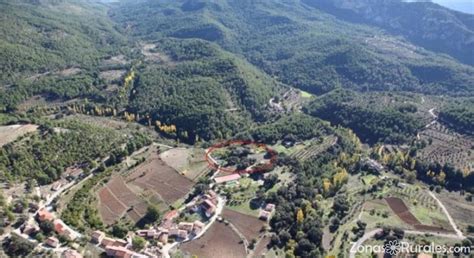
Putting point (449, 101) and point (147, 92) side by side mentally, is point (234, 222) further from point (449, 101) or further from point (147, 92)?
point (449, 101)

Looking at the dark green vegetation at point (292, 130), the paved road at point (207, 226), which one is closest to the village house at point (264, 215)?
the paved road at point (207, 226)

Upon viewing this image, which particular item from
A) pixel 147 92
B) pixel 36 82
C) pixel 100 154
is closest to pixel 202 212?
pixel 100 154

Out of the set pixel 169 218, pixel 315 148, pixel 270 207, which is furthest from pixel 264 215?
pixel 315 148

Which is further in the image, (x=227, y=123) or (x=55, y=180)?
(x=227, y=123)

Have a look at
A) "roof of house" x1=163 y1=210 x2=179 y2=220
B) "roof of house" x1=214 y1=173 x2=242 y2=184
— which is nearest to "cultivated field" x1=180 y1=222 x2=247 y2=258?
"roof of house" x1=163 y1=210 x2=179 y2=220

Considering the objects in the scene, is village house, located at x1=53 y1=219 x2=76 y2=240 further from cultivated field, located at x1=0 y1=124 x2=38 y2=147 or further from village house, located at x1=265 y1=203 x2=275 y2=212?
village house, located at x1=265 y1=203 x2=275 y2=212
